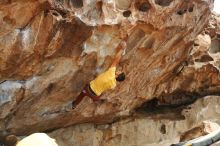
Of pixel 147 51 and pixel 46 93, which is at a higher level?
pixel 147 51

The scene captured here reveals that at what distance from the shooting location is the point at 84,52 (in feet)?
21.8

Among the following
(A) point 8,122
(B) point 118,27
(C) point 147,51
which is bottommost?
(A) point 8,122

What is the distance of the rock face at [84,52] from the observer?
5.93 metres

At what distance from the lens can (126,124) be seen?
9.26 m

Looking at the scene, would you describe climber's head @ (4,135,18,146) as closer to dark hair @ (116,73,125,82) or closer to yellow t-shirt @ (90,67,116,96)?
yellow t-shirt @ (90,67,116,96)

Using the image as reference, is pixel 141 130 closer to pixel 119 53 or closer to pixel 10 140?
pixel 119 53

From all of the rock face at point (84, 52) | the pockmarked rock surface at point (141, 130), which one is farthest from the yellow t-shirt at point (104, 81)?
the pockmarked rock surface at point (141, 130)

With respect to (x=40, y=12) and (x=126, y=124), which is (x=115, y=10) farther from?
(x=126, y=124)

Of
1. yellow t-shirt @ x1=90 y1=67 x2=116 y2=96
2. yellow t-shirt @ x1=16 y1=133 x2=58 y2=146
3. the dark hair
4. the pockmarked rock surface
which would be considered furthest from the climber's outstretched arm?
yellow t-shirt @ x1=16 y1=133 x2=58 y2=146

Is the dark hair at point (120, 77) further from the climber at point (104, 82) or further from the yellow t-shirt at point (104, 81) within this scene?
the yellow t-shirt at point (104, 81)

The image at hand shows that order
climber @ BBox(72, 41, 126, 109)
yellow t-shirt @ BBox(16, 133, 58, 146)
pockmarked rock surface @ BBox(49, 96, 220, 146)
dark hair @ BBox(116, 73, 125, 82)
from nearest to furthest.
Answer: yellow t-shirt @ BBox(16, 133, 58, 146) → climber @ BBox(72, 41, 126, 109) → dark hair @ BBox(116, 73, 125, 82) → pockmarked rock surface @ BBox(49, 96, 220, 146)

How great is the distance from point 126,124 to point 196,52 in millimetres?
2132

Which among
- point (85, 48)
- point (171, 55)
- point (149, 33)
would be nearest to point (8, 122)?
point (85, 48)

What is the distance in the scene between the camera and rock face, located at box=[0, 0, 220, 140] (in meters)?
5.93
